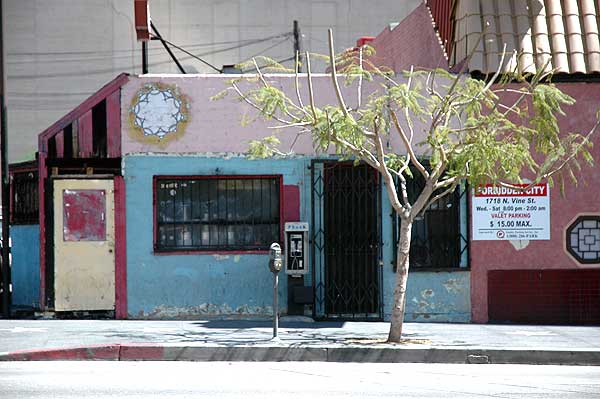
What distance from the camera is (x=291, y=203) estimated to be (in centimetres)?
1723

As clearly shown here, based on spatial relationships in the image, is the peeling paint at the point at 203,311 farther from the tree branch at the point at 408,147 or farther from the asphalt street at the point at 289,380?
the tree branch at the point at 408,147

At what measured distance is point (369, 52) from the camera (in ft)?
47.0

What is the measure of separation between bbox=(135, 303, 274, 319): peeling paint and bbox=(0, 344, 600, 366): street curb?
3663mm

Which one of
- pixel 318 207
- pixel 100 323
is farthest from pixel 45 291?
pixel 318 207

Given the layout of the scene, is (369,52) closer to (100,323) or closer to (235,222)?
(235,222)

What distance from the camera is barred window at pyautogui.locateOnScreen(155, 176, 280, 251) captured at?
56.6 feet

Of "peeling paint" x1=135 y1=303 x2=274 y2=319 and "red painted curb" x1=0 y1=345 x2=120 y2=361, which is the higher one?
"peeling paint" x1=135 y1=303 x2=274 y2=319

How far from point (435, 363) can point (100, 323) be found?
17.9 ft

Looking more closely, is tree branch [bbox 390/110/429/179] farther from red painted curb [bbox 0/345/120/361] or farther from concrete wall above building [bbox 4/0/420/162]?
concrete wall above building [bbox 4/0/420/162]

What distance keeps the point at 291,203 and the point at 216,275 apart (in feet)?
5.51

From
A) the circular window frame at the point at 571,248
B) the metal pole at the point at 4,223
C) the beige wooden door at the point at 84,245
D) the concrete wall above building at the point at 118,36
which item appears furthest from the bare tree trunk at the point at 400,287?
the concrete wall above building at the point at 118,36

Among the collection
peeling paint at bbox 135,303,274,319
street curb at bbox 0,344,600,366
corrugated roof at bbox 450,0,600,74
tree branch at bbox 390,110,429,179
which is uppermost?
corrugated roof at bbox 450,0,600,74

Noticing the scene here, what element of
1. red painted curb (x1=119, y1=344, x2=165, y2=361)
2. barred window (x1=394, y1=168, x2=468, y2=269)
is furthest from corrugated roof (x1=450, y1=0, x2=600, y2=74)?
red painted curb (x1=119, y1=344, x2=165, y2=361)

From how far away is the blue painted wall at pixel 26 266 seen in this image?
730 inches
